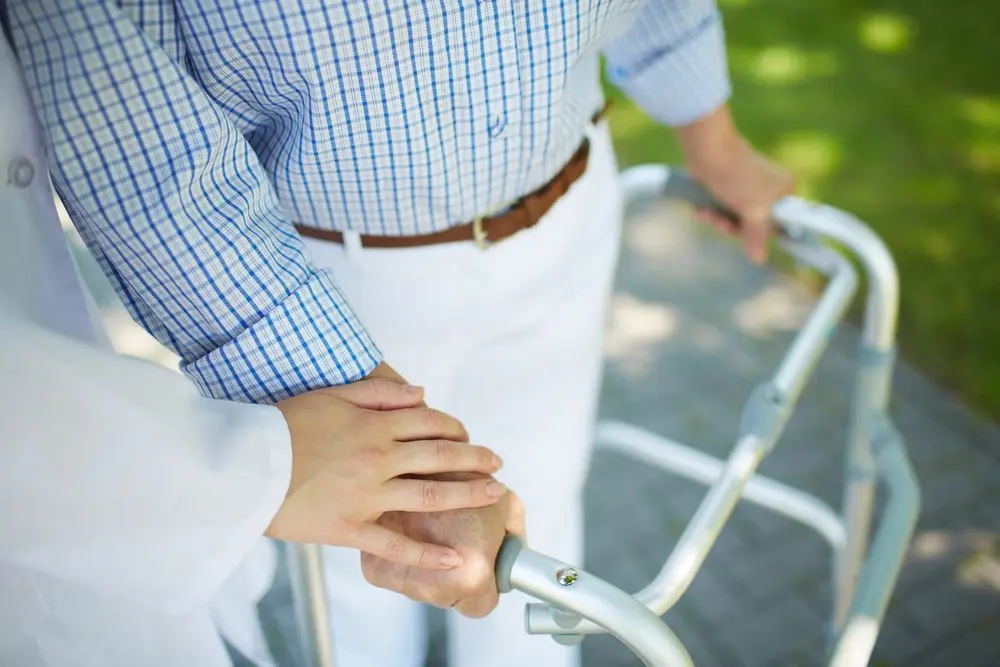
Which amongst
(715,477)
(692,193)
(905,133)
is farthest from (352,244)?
(905,133)

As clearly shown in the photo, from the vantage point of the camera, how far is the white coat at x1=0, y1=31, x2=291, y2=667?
697 mm

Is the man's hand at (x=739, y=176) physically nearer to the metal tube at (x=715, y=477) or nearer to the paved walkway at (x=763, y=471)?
the metal tube at (x=715, y=477)

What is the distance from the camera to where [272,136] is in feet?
3.12

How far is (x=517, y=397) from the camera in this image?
127 centimetres

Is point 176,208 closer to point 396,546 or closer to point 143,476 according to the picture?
point 143,476

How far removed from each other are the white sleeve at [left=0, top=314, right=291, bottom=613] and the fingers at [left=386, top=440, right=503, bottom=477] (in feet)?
0.32

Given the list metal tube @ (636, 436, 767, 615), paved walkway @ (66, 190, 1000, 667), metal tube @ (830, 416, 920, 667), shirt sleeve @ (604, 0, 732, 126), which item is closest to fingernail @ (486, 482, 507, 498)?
metal tube @ (636, 436, 767, 615)

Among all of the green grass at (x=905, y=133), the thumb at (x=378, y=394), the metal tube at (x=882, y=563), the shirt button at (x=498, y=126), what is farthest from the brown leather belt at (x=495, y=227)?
the green grass at (x=905, y=133)

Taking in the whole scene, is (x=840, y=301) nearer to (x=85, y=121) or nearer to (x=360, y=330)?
(x=360, y=330)

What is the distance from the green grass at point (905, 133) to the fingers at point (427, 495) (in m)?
2.21

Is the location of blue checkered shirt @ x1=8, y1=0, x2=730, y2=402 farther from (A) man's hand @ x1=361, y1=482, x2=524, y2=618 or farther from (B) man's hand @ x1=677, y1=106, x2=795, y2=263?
(B) man's hand @ x1=677, y1=106, x2=795, y2=263

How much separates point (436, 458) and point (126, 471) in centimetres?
26

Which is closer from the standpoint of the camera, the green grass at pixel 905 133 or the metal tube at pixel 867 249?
the metal tube at pixel 867 249

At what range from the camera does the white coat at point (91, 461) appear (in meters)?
0.70
